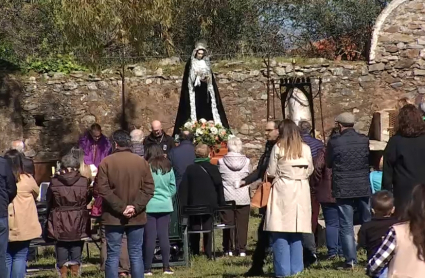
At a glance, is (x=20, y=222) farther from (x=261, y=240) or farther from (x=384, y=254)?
(x=384, y=254)

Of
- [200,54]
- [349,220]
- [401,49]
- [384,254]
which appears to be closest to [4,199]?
[349,220]

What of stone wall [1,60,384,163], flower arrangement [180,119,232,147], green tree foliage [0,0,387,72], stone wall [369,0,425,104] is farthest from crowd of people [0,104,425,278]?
green tree foliage [0,0,387,72]

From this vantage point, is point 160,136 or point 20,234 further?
point 160,136

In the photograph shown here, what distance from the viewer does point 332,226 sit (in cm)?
1002

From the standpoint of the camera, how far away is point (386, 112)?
1808cm

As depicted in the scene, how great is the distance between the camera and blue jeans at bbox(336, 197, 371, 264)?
917cm

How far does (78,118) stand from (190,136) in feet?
20.5

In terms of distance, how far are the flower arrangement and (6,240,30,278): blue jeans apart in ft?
19.1

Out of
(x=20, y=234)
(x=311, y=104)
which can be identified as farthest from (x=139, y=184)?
(x=311, y=104)

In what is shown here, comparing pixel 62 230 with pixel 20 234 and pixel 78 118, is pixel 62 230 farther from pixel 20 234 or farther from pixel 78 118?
pixel 78 118

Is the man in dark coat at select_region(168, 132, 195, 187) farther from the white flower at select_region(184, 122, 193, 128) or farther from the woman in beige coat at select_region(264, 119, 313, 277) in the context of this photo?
the woman in beige coat at select_region(264, 119, 313, 277)

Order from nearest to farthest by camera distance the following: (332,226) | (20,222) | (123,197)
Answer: (123,197)
(20,222)
(332,226)

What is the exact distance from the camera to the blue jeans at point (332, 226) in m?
10.0

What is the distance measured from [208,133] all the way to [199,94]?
4.45ft
